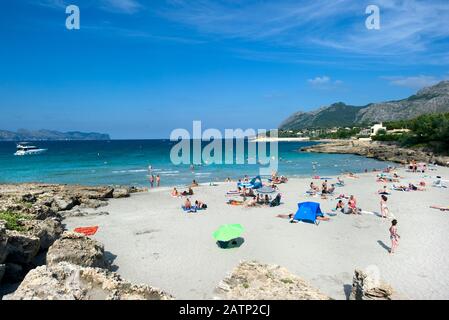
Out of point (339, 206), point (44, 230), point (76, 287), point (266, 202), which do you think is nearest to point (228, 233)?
point (44, 230)

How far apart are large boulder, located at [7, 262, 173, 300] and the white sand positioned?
392cm

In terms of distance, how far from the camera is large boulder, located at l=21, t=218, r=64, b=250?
1270 cm

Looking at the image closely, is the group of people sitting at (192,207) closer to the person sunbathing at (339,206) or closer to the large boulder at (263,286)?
the person sunbathing at (339,206)

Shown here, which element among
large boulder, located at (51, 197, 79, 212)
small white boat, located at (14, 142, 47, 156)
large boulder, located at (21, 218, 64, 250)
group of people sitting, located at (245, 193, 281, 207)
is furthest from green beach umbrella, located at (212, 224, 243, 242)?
small white boat, located at (14, 142, 47, 156)

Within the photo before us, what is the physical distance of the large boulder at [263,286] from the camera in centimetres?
701

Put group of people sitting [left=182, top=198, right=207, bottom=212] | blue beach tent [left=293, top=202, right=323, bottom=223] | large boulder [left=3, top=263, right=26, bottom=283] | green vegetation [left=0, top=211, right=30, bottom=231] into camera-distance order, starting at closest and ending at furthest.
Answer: large boulder [left=3, top=263, right=26, bottom=283]
green vegetation [left=0, top=211, right=30, bottom=231]
blue beach tent [left=293, top=202, right=323, bottom=223]
group of people sitting [left=182, top=198, right=207, bottom=212]

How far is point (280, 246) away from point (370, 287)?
6.46m

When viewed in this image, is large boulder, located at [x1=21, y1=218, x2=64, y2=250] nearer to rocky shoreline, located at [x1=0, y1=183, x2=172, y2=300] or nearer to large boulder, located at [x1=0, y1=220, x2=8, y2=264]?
rocky shoreline, located at [x1=0, y1=183, x2=172, y2=300]

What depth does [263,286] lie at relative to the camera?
7551mm

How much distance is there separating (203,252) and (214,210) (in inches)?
336

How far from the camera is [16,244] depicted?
1106 cm

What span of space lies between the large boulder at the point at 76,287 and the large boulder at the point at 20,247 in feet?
16.9

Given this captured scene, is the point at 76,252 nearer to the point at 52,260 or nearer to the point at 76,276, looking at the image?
the point at 52,260

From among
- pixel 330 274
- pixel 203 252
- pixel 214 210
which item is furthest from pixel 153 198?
pixel 330 274
